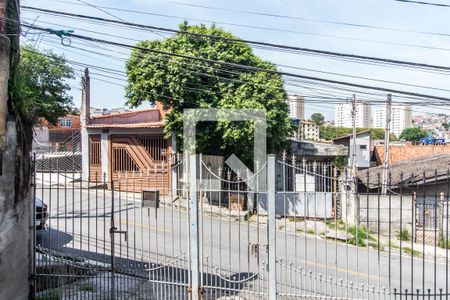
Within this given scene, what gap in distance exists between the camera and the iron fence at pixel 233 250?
5.06m

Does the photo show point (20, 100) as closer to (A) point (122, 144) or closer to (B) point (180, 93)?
(B) point (180, 93)

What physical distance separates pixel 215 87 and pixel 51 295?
9.71 m

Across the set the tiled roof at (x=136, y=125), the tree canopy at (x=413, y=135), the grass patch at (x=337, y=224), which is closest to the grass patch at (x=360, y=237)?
the grass patch at (x=337, y=224)

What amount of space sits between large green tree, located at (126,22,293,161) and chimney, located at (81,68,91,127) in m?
5.16

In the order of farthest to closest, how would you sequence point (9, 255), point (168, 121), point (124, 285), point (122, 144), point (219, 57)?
point (122, 144) < point (168, 121) < point (219, 57) < point (124, 285) < point (9, 255)

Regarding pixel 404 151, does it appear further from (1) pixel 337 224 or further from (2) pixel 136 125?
(2) pixel 136 125

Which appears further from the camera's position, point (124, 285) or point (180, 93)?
point (180, 93)

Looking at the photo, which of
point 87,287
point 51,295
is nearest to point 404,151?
point 87,287

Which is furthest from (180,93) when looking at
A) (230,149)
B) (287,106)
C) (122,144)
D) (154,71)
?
(122,144)

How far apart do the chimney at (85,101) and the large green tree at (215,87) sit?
5.16 meters

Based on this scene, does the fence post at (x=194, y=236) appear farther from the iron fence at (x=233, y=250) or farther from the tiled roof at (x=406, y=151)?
the tiled roof at (x=406, y=151)

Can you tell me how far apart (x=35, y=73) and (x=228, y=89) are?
24.5 ft

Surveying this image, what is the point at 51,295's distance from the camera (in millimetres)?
5391

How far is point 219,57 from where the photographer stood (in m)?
13.6
